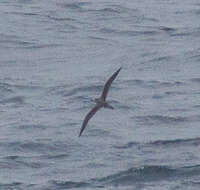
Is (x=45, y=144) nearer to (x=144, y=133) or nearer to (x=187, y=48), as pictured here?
(x=144, y=133)

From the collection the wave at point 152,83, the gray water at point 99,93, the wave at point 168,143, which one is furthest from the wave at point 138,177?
the wave at point 152,83

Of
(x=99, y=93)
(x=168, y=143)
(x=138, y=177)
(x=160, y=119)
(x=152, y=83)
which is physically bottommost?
(x=99, y=93)

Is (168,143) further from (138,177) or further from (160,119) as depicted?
(138,177)

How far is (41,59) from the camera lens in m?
29.7

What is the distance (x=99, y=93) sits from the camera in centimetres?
2698

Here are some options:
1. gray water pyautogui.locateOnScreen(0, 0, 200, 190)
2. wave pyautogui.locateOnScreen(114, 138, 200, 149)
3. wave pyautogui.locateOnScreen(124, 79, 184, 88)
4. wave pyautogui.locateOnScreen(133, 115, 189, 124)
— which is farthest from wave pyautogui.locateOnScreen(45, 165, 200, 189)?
wave pyautogui.locateOnScreen(124, 79, 184, 88)

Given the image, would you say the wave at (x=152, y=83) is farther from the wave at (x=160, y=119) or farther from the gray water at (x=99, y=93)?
the wave at (x=160, y=119)

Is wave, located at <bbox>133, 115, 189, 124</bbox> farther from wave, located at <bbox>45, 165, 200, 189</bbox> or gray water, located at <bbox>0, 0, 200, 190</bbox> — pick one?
wave, located at <bbox>45, 165, 200, 189</bbox>

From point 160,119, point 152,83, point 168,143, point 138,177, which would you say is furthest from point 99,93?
point 138,177

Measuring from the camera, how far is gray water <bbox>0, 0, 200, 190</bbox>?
2125 centimetres

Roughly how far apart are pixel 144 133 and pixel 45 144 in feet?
7.09

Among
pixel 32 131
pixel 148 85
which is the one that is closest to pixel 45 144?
pixel 32 131

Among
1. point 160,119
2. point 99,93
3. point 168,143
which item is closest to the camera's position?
point 168,143

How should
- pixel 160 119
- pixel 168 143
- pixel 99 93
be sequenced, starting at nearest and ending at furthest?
pixel 168 143 → pixel 160 119 → pixel 99 93
